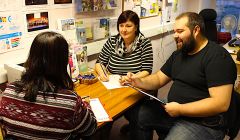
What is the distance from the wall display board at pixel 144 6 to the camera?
312 cm

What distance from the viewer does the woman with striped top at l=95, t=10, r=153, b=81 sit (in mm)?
2232

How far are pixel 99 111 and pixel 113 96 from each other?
258 millimetres

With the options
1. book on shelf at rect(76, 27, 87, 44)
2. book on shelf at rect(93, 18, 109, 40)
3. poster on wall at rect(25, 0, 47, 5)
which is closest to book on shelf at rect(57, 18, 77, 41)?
book on shelf at rect(76, 27, 87, 44)

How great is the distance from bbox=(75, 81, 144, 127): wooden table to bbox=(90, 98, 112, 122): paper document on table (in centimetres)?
3

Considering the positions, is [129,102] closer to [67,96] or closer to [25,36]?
[67,96]

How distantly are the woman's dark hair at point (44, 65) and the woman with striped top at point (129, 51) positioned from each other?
1.07 metres

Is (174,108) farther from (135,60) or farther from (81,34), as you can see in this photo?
(81,34)

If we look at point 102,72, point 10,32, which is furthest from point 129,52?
point 10,32

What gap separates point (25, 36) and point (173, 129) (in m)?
1.31

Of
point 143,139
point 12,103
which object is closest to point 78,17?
point 143,139

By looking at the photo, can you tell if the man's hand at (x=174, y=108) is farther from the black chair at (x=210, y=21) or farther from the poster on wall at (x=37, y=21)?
the black chair at (x=210, y=21)

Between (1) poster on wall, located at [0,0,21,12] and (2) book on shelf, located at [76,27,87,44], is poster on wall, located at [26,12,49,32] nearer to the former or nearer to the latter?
(1) poster on wall, located at [0,0,21,12]

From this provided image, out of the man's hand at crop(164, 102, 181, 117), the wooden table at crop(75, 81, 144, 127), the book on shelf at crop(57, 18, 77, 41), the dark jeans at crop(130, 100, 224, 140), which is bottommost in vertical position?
the dark jeans at crop(130, 100, 224, 140)

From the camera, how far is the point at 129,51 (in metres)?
2.29
